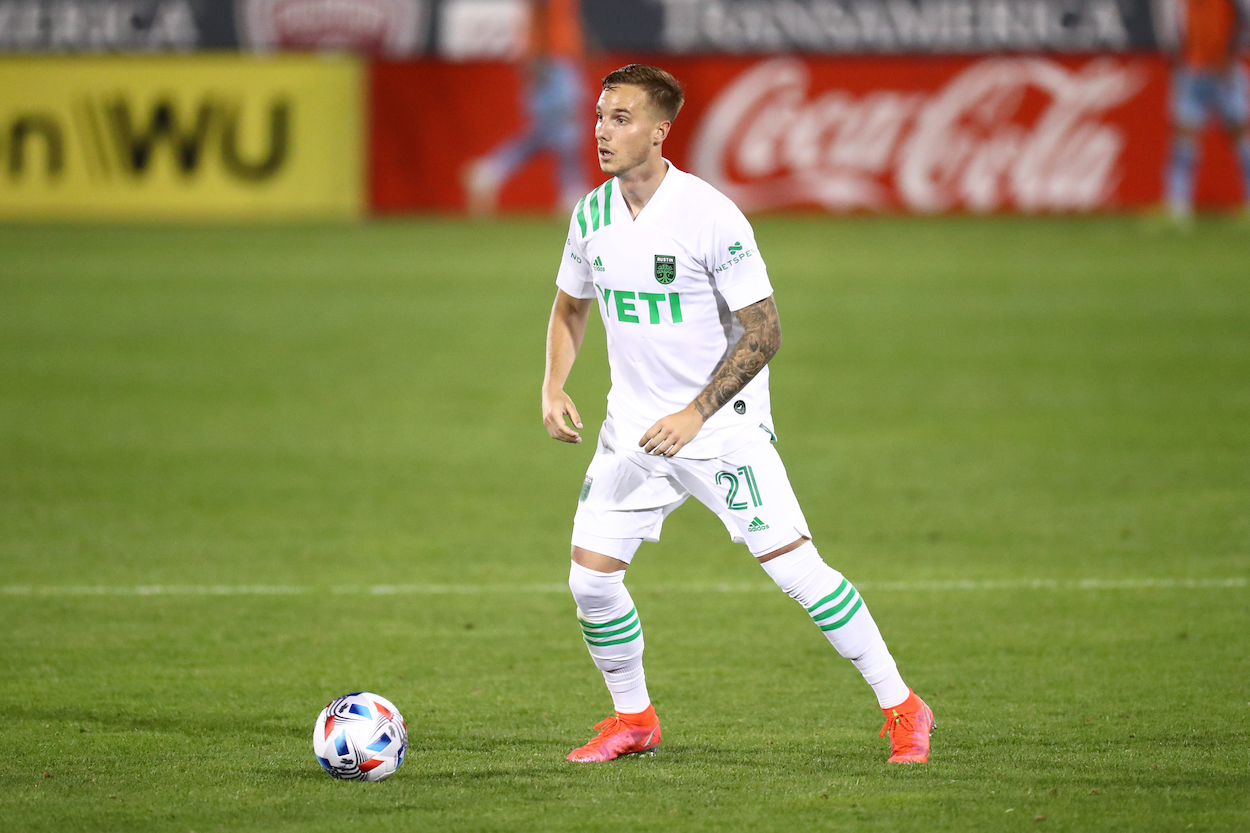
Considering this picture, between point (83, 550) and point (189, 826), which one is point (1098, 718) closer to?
point (189, 826)

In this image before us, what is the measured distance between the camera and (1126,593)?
8359mm

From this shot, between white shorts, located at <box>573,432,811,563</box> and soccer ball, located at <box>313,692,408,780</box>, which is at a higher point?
white shorts, located at <box>573,432,811,563</box>

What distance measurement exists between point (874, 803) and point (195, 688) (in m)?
2.96

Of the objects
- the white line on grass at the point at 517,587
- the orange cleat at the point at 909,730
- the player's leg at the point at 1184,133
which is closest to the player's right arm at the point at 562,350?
the orange cleat at the point at 909,730

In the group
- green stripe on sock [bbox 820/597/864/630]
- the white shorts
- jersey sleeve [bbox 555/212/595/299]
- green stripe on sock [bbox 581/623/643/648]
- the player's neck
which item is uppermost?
the player's neck

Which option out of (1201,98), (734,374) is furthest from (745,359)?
(1201,98)

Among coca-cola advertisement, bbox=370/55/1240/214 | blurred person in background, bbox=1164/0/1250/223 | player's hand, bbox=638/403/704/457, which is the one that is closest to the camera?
player's hand, bbox=638/403/704/457

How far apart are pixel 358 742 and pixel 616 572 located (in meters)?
1.04

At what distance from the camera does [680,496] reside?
5.81m

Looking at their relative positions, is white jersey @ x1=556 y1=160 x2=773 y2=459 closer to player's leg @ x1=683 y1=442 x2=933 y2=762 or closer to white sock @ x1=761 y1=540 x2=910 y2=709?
player's leg @ x1=683 y1=442 x2=933 y2=762

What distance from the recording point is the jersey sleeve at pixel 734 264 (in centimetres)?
548


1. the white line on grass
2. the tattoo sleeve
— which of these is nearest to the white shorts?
the tattoo sleeve

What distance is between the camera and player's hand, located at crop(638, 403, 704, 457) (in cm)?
545

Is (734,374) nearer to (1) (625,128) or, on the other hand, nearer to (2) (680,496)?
(2) (680,496)
